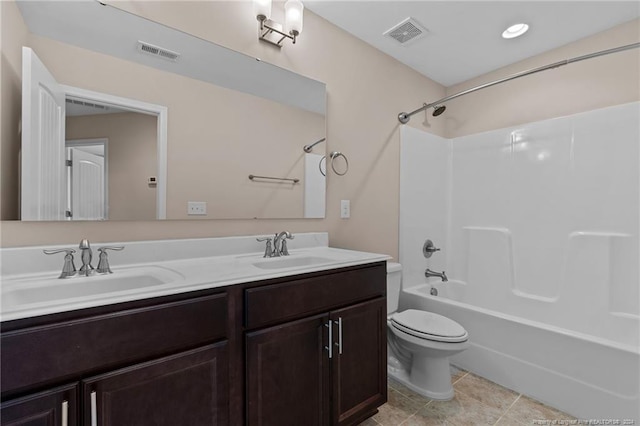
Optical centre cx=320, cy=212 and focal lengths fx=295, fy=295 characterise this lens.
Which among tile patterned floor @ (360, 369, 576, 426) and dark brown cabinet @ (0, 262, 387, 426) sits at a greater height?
dark brown cabinet @ (0, 262, 387, 426)

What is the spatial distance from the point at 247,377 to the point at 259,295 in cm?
29

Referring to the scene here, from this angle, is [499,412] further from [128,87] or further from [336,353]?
[128,87]

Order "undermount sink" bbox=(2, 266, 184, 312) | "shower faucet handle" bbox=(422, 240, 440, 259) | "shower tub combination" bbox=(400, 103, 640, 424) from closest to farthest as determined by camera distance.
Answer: "undermount sink" bbox=(2, 266, 184, 312), "shower tub combination" bbox=(400, 103, 640, 424), "shower faucet handle" bbox=(422, 240, 440, 259)

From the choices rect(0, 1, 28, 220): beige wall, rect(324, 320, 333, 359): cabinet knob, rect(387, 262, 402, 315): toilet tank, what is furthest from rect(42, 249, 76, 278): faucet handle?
rect(387, 262, 402, 315): toilet tank

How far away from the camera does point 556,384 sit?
5.73 feet

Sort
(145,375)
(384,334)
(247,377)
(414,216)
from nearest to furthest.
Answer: (145,375) < (247,377) < (384,334) < (414,216)

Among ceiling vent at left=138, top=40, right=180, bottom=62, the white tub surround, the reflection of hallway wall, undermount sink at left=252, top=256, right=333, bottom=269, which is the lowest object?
undermount sink at left=252, top=256, right=333, bottom=269

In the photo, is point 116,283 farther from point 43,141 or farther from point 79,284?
point 43,141

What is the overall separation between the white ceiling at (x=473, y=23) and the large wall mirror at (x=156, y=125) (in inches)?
23.5

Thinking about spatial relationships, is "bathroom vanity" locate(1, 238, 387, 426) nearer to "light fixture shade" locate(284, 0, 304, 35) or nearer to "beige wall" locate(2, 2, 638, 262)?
"beige wall" locate(2, 2, 638, 262)

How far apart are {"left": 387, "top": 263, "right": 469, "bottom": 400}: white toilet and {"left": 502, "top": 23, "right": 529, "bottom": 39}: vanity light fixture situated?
6.01ft

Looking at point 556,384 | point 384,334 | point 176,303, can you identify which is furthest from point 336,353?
point 556,384

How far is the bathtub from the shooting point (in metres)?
1.55

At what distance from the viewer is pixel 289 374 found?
3.86 feet
